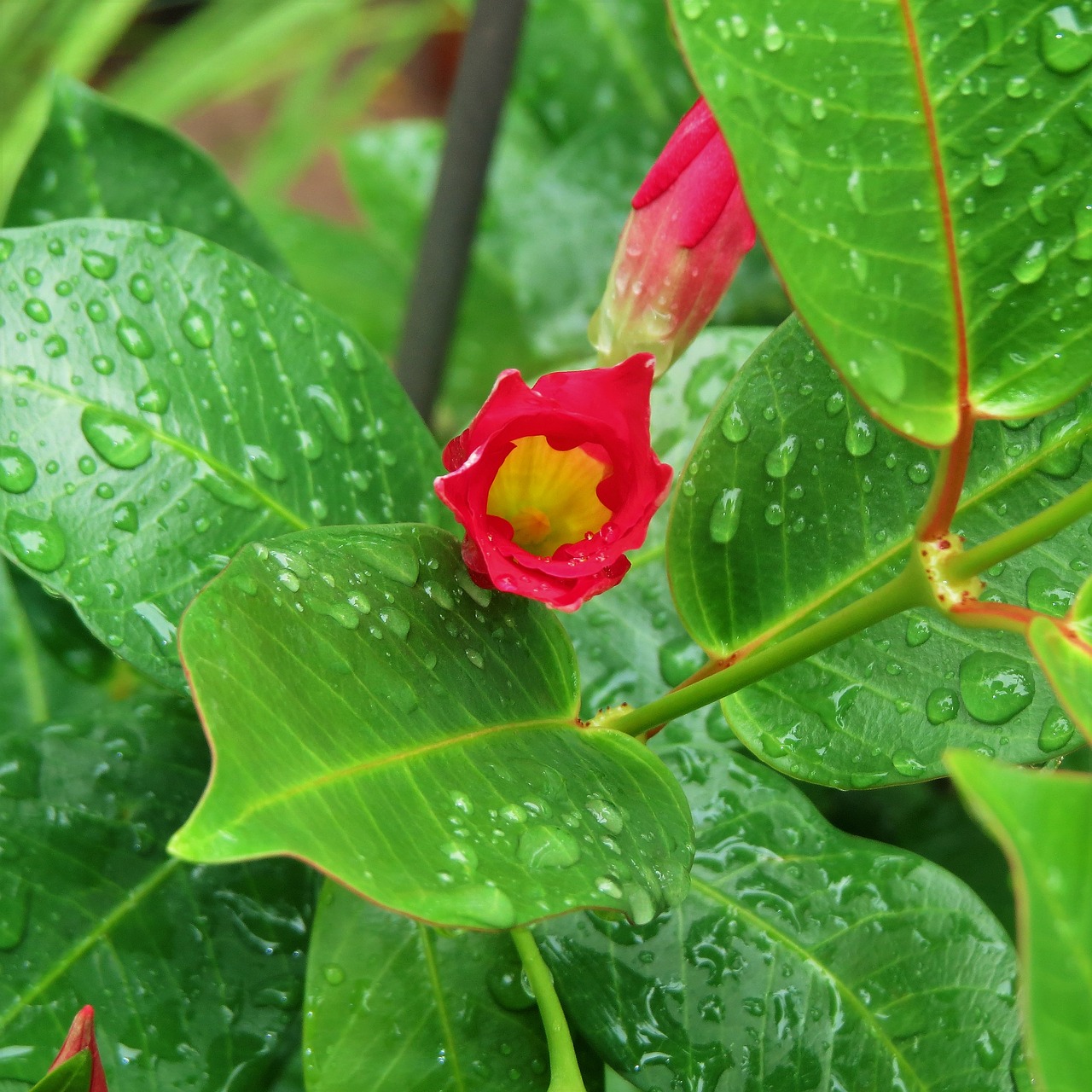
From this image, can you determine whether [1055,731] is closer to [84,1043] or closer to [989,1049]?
[989,1049]

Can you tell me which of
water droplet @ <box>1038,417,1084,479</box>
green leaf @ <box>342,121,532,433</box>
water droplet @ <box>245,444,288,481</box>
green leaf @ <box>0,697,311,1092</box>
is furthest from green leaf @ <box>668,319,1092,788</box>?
green leaf @ <box>342,121,532,433</box>

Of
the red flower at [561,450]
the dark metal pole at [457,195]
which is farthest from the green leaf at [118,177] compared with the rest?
the red flower at [561,450]

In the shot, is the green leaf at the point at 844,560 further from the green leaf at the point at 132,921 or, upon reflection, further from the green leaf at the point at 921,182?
the green leaf at the point at 132,921

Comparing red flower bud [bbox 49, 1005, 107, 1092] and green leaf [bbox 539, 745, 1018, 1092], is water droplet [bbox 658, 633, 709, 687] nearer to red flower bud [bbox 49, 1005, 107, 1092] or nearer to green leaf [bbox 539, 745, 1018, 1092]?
green leaf [bbox 539, 745, 1018, 1092]

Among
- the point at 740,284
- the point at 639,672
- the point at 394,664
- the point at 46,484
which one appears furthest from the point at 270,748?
the point at 740,284

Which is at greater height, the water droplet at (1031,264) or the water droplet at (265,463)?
the water droplet at (265,463)

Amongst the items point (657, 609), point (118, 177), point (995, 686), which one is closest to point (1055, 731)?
point (995, 686)
